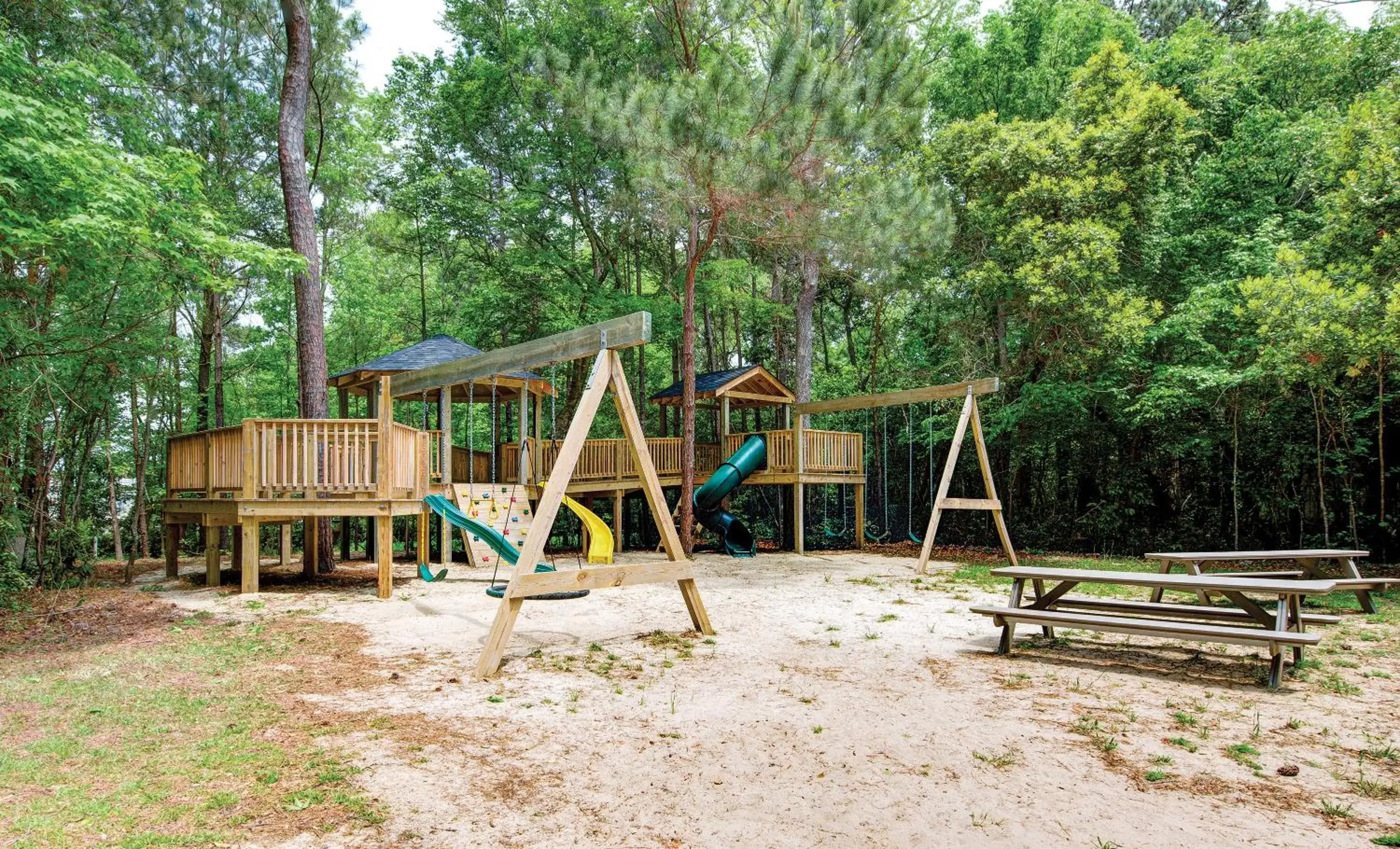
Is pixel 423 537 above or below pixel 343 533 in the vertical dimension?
above

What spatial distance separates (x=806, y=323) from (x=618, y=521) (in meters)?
7.71

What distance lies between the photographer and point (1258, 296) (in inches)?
427

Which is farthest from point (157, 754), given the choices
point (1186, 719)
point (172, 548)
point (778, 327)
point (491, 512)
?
point (778, 327)

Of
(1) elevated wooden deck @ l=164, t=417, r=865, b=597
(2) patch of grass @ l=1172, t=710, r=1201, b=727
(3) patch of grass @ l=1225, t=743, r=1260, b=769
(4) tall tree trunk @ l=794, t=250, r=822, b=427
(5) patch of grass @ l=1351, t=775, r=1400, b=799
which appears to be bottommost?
(2) patch of grass @ l=1172, t=710, r=1201, b=727

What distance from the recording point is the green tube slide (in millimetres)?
16047

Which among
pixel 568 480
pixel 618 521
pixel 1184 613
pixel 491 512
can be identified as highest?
pixel 568 480

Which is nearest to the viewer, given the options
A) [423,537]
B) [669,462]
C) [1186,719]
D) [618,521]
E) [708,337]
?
[1186,719]

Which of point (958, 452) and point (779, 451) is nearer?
point (958, 452)

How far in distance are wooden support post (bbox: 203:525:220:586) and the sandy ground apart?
4835mm

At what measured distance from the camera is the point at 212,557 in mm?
10359

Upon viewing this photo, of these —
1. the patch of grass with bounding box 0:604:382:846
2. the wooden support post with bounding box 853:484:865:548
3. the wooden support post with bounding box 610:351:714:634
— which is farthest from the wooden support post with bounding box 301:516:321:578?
the wooden support post with bounding box 853:484:865:548

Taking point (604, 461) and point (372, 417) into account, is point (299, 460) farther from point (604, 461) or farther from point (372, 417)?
point (604, 461)

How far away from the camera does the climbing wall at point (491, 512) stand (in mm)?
12484

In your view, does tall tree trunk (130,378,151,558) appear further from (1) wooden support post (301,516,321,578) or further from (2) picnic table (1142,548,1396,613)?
→ (2) picnic table (1142,548,1396,613)
